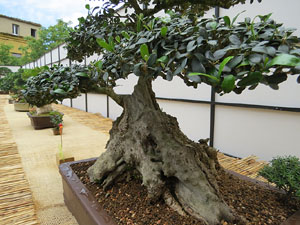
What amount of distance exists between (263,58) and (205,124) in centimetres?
235

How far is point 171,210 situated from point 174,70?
0.63m

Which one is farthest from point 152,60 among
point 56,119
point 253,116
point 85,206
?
point 56,119

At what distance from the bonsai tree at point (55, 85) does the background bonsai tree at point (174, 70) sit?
102mm

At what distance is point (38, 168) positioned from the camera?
2.16 meters

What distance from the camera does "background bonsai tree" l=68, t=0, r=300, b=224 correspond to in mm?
492

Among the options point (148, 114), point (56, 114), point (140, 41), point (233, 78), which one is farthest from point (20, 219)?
point (56, 114)

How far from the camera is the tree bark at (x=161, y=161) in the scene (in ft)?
3.04

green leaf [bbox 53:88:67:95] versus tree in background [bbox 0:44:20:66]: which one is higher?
tree in background [bbox 0:44:20:66]

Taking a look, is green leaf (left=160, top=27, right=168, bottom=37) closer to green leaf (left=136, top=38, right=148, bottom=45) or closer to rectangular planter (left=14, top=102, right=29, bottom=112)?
green leaf (left=136, top=38, right=148, bottom=45)

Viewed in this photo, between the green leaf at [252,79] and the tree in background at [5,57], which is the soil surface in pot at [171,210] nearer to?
the green leaf at [252,79]

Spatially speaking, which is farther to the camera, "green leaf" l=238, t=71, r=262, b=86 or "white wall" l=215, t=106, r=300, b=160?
"white wall" l=215, t=106, r=300, b=160

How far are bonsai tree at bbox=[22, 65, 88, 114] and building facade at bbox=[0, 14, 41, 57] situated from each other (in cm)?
2101

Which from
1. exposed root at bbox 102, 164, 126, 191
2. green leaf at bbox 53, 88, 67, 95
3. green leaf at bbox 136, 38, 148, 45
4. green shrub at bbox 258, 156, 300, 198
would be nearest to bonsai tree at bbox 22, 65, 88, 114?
green leaf at bbox 53, 88, 67, 95

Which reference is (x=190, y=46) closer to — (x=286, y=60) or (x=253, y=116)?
(x=286, y=60)
